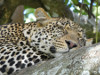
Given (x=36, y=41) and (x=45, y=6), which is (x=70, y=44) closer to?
(x=36, y=41)

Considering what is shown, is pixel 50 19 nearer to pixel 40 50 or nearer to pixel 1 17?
pixel 40 50

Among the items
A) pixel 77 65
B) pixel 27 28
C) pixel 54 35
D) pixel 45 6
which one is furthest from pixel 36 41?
pixel 45 6

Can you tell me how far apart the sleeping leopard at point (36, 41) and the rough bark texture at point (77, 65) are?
995mm

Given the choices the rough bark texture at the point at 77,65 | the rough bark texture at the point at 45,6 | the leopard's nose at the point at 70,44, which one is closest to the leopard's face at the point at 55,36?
the leopard's nose at the point at 70,44

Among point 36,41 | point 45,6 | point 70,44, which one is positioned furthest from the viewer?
point 45,6

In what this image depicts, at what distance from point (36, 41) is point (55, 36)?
0.40 metres

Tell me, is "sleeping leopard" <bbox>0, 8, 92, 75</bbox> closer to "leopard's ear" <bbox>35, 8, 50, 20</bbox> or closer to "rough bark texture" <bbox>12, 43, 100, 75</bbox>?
"leopard's ear" <bbox>35, 8, 50, 20</bbox>

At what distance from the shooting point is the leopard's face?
3.56 m

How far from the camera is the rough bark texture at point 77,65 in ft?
6.09

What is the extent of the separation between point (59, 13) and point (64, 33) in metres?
2.71

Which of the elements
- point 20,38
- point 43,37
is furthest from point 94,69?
point 20,38

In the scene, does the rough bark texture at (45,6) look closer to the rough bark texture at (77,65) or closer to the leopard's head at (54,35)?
the leopard's head at (54,35)

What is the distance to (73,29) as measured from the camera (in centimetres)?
404

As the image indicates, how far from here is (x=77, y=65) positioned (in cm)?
198
